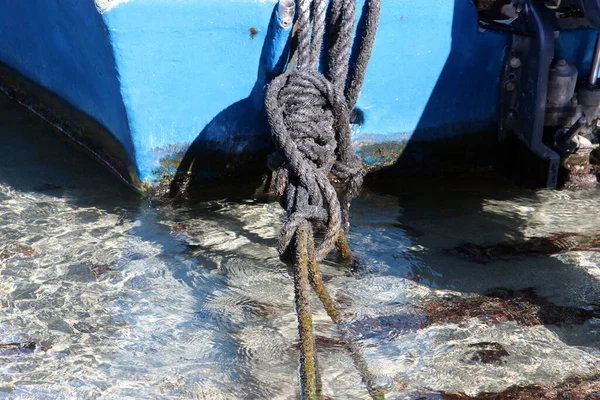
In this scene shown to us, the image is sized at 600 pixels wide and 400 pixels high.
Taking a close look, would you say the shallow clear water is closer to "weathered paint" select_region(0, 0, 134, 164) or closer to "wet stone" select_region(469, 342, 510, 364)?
"wet stone" select_region(469, 342, 510, 364)

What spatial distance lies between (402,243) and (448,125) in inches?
26.2

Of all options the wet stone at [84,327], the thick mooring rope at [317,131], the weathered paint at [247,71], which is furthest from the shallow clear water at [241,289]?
the weathered paint at [247,71]

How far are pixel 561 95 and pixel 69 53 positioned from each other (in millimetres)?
2156

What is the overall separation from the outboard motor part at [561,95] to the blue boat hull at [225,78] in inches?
4.1

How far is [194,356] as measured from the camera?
2.53m

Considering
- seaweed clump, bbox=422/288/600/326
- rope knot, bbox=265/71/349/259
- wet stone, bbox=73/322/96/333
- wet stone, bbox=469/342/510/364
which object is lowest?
wet stone, bbox=73/322/96/333

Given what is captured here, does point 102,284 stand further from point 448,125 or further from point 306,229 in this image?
point 448,125

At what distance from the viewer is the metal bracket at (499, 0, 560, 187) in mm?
3223

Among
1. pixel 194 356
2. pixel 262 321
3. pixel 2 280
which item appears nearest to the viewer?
pixel 194 356

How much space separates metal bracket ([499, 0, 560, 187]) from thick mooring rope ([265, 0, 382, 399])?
2.26 ft

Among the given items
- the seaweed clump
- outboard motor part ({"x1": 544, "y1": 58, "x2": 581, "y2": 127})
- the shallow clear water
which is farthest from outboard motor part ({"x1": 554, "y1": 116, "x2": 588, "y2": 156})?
the seaweed clump

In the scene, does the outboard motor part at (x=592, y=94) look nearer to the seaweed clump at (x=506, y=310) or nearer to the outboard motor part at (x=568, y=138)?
the outboard motor part at (x=568, y=138)

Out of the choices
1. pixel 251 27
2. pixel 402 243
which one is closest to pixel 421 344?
pixel 402 243

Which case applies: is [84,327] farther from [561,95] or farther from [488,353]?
[561,95]
